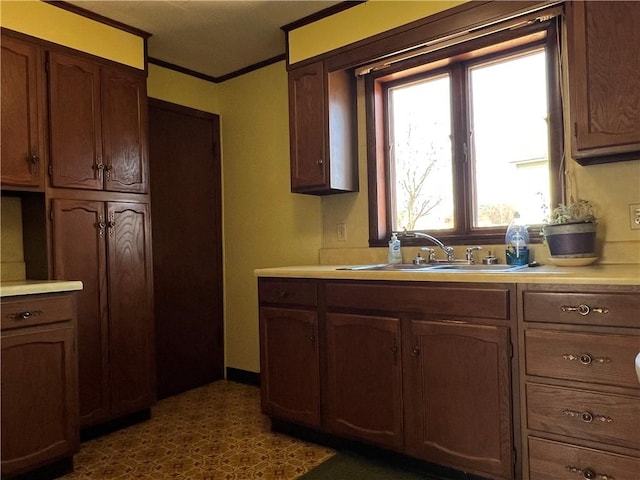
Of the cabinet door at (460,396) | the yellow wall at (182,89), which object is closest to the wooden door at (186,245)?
the yellow wall at (182,89)

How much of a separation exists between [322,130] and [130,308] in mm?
1543

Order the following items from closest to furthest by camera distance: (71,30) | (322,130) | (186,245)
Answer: (71,30), (322,130), (186,245)

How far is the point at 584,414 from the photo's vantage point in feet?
5.40

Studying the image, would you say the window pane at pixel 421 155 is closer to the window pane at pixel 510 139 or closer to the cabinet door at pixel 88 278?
the window pane at pixel 510 139

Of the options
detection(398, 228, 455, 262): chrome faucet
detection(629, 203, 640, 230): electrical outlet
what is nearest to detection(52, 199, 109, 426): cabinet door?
detection(398, 228, 455, 262): chrome faucet

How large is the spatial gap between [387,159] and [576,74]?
1.19 meters

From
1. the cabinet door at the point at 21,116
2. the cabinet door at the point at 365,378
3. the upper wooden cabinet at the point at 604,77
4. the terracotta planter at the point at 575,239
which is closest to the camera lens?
the upper wooden cabinet at the point at 604,77

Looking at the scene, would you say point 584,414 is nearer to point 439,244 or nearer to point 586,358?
point 586,358

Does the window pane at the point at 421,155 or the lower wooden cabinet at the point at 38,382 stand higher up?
the window pane at the point at 421,155

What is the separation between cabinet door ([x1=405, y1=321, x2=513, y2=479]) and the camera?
1.81 metres

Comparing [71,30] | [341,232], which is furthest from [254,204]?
[71,30]

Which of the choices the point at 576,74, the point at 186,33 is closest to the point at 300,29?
the point at 186,33

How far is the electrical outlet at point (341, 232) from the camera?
2.98 metres

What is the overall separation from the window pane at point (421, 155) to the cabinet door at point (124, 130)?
1.53 m
